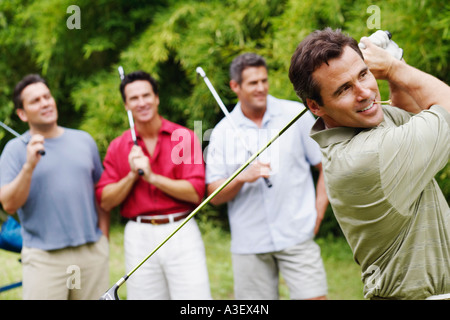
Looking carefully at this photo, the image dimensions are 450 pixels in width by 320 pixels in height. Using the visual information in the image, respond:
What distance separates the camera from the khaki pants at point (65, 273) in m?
3.13

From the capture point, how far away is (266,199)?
302 cm

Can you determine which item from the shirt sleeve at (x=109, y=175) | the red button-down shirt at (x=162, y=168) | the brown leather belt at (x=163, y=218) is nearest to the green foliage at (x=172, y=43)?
the red button-down shirt at (x=162, y=168)

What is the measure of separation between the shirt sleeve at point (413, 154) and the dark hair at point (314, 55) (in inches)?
9.7

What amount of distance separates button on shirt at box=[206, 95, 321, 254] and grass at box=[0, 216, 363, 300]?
148 centimetres

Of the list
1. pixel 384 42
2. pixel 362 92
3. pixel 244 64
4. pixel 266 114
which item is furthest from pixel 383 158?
pixel 244 64

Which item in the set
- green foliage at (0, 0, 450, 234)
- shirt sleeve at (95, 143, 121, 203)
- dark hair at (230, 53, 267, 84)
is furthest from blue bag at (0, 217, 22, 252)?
green foliage at (0, 0, 450, 234)

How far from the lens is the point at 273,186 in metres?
3.00

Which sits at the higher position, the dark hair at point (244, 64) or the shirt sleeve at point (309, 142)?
the dark hair at point (244, 64)

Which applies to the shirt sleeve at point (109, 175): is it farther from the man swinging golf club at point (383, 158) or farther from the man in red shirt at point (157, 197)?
the man swinging golf club at point (383, 158)

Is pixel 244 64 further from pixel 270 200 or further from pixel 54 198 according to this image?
pixel 54 198

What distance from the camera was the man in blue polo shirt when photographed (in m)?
3.00

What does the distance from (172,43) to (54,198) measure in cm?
242

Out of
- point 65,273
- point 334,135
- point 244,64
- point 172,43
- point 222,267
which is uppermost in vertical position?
point 172,43
